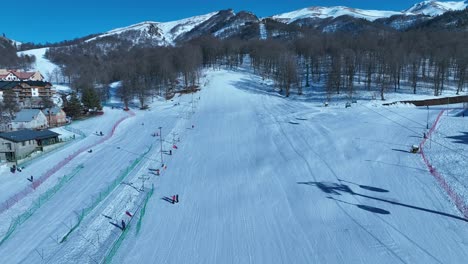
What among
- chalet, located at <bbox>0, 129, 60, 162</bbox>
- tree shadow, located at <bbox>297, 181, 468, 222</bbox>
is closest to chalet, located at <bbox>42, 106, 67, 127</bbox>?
chalet, located at <bbox>0, 129, 60, 162</bbox>

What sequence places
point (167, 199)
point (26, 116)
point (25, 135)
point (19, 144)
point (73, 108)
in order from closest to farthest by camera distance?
point (167, 199)
point (19, 144)
point (25, 135)
point (26, 116)
point (73, 108)

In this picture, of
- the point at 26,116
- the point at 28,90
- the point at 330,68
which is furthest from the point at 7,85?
the point at 330,68

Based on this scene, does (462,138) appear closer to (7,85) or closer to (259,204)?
(259,204)

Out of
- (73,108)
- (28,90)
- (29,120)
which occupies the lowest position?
(29,120)

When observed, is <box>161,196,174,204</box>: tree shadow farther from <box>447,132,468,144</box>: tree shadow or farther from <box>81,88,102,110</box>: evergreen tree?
<box>81,88,102,110</box>: evergreen tree

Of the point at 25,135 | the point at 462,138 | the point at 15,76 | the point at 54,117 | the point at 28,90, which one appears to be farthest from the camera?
the point at 15,76

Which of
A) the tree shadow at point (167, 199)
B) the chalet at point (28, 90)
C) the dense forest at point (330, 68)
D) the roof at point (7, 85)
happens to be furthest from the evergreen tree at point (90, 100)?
the tree shadow at point (167, 199)

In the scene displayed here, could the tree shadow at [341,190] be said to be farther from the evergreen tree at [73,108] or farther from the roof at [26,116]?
the evergreen tree at [73,108]
